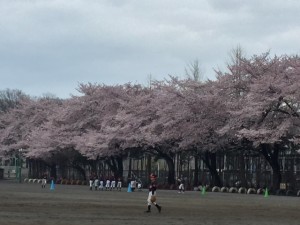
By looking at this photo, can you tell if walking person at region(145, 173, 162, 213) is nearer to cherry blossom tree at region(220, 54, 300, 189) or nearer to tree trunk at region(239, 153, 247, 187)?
cherry blossom tree at region(220, 54, 300, 189)

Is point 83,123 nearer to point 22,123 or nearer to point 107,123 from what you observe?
point 107,123

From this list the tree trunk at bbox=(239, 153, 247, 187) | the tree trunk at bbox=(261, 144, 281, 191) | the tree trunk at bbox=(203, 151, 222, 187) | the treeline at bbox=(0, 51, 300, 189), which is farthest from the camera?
the tree trunk at bbox=(203, 151, 222, 187)

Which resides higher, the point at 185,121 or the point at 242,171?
the point at 185,121

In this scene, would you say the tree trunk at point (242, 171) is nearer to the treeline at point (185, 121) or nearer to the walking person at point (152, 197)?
the treeline at point (185, 121)

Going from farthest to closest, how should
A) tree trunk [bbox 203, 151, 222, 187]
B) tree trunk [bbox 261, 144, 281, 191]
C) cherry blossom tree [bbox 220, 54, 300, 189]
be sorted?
tree trunk [bbox 203, 151, 222, 187] → tree trunk [bbox 261, 144, 281, 191] → cherry blossom tree [bbox 220, 54, 300, 189]

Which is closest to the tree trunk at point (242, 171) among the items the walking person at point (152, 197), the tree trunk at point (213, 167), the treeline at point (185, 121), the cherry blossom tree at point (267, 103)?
the treeline at point (185, 121)

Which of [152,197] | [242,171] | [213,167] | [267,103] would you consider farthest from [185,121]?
[152,197]

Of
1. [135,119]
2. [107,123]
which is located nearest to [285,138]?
[135,119]

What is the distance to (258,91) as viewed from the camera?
5034cm

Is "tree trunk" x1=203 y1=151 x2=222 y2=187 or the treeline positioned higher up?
the treeline

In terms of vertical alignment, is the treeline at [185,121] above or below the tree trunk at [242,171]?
above

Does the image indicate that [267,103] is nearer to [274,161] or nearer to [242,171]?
[274,161]

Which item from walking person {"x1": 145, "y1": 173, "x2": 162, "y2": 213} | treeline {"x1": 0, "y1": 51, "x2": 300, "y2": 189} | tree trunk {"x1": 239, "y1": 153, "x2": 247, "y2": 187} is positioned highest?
treeline {"x1": 0, "y1": 51, "x2": 300, "y2": 189}

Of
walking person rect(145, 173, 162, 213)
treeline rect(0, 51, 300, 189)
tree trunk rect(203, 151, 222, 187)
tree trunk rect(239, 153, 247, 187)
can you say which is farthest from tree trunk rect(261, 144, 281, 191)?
walking person rect(145, 173, 162, 213)
